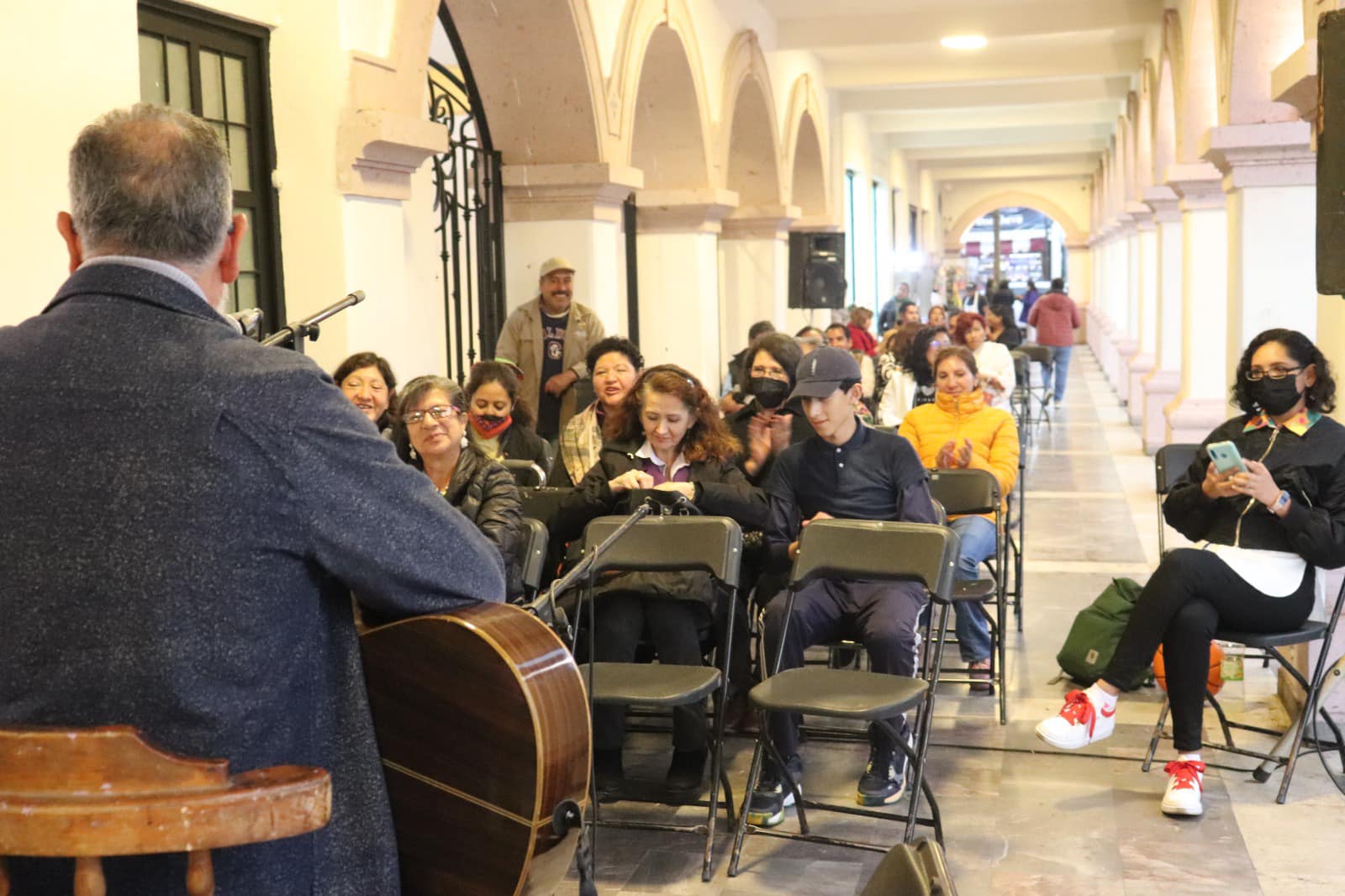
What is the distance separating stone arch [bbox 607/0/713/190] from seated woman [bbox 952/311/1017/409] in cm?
227

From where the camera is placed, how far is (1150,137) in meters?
13.9

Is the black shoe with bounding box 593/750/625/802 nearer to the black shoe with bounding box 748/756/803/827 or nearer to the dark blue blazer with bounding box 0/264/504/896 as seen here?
the black shoe with bounding box 748/756/803/827

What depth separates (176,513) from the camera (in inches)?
61.2

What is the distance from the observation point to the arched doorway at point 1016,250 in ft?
149

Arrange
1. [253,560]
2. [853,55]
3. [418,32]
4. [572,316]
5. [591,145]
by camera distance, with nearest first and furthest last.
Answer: [253,560] → [418,32] → [572,316] → [591,145] → [853,55]

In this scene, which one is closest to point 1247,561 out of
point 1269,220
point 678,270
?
point 1269,220

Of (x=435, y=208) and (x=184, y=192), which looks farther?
(x=435, y=208)

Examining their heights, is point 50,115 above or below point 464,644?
above

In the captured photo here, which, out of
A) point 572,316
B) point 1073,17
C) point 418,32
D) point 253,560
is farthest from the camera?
point 1073,17

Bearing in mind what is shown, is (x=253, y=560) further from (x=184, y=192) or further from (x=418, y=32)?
(x=418, y=32)

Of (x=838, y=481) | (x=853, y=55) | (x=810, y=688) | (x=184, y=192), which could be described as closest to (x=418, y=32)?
(x=838, y=481)

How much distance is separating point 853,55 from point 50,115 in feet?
43.4

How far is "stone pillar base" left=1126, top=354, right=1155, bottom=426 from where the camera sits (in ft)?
49.5

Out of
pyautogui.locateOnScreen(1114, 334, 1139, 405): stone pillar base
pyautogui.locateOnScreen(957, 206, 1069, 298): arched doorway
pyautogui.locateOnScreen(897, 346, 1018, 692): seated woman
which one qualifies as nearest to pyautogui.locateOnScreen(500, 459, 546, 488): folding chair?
pyautogui.locateOnScreen(897, 346, 1018, 692): seated woman
